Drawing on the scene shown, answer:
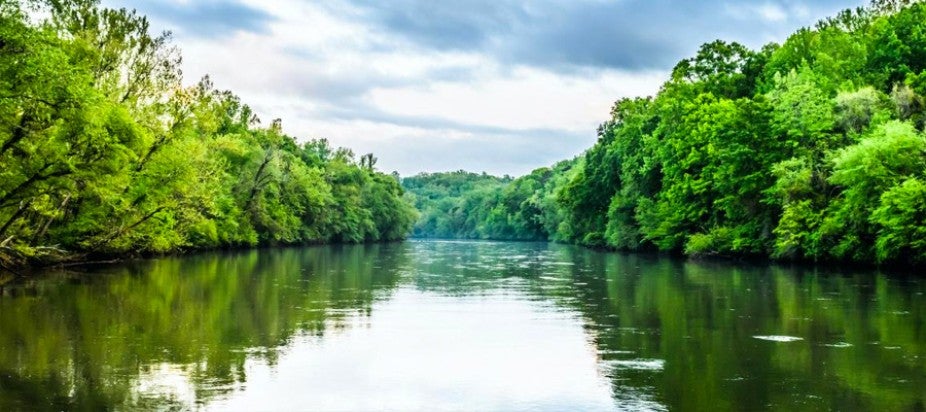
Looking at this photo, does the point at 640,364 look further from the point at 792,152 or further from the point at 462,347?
the point at 792,152

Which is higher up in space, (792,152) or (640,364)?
(792,152)

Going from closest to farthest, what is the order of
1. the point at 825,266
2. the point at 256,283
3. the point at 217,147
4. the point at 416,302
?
the point at 416,302
the point at 256,283
the point at 825,266
the point at 217,147

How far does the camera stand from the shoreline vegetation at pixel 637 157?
1252 inches

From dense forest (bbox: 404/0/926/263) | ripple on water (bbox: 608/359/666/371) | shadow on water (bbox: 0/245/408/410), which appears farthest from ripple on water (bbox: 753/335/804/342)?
dense forest (bbox: 404/0/926/263)

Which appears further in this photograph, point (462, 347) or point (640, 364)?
point (462, 347)

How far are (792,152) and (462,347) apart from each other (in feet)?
147

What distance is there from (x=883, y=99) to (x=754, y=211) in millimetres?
11051

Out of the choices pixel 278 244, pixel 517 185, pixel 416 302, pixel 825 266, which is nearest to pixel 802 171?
pixel 825 266

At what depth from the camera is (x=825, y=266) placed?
5022 centimetres

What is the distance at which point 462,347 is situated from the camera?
18.7 meters

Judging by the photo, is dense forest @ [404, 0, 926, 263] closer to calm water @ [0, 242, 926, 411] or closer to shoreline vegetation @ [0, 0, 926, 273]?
shoreline vegetation @ [0, 0, 926, 273]

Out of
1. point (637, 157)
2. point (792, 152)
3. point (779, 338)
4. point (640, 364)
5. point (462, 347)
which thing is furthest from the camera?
point (637, 157)

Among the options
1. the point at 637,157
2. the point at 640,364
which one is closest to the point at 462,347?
the point at 640,364

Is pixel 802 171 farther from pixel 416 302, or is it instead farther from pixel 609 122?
pixel 609 122
